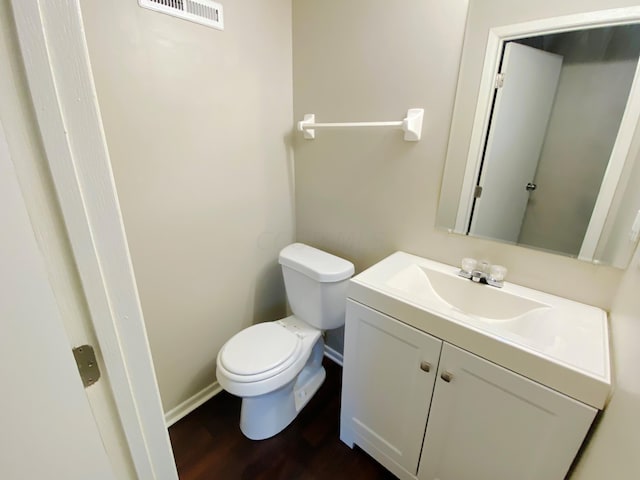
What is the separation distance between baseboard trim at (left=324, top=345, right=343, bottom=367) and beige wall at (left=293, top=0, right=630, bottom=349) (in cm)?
69

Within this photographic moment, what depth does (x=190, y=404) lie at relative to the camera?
1624 mm

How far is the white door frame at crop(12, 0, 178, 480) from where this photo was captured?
38 centimetres

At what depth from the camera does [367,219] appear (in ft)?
5.13

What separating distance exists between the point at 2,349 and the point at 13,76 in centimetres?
34

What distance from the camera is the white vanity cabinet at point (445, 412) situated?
32.5 inches

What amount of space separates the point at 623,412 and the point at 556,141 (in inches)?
32.9

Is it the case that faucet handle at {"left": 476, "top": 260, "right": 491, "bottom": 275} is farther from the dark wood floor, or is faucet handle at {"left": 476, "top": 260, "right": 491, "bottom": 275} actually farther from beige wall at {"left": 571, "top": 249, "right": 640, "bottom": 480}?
the dark wood floor

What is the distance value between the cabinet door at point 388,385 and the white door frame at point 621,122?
1.88ft

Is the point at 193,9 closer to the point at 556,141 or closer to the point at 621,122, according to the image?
the point at 556,141

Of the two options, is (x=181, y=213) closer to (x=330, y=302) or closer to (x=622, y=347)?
(x=330, y=302)

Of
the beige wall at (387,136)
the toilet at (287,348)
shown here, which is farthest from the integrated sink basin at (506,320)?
the toilet at (287,348)

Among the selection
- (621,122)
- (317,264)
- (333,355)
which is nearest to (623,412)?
(621,122)

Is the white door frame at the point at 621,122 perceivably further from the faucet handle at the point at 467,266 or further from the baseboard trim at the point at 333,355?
the baseboard trim at the point at 333,355

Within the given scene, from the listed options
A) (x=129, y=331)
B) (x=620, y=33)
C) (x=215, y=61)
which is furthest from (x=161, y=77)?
(x=620, y=33)
